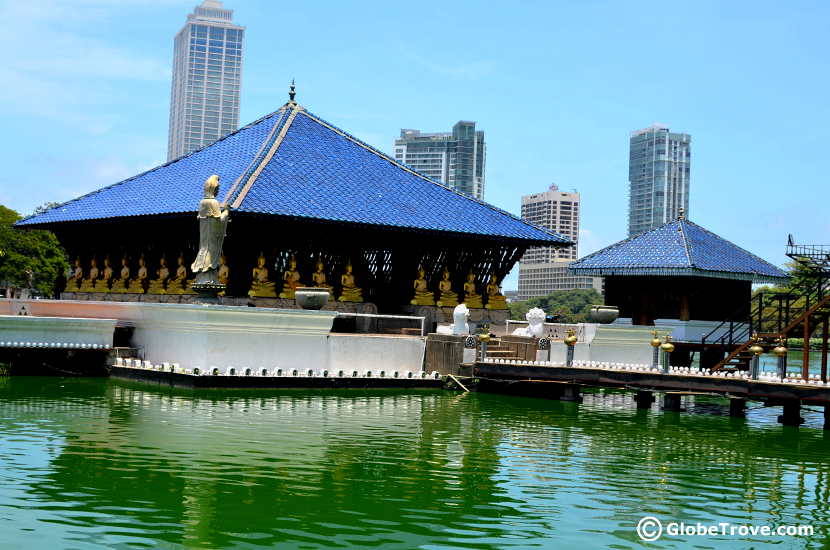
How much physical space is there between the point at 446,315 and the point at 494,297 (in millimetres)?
2333

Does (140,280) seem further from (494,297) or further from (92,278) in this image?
(494,297)

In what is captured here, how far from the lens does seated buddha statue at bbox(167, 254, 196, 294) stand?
3416 centimetres

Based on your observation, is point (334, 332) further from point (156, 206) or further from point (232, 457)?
point (232, 457)

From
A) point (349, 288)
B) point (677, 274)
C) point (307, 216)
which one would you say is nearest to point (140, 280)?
point (349, 288)

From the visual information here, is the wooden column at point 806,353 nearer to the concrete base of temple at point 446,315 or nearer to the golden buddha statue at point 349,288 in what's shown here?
the concrete base of temple at point 446,315

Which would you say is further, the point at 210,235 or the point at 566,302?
the point at 566,302

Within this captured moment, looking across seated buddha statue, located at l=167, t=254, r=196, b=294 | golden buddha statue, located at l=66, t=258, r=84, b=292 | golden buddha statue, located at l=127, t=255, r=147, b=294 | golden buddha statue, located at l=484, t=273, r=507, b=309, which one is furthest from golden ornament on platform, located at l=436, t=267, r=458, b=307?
golden buddha statue, located at l=66, t=258, r=84, b=292

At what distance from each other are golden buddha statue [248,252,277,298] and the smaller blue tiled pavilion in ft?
41.5

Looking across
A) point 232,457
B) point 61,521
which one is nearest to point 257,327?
point 232,457

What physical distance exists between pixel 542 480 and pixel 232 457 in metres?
4.85

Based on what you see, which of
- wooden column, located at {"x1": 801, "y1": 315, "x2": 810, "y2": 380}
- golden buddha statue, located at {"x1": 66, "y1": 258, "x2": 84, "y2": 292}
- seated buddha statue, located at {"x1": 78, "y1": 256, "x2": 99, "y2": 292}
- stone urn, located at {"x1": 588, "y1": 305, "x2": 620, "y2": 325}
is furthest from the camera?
golden buddha statue, located at {"x1": 66, "y1": 258, "x2": 84, "y2": 292}

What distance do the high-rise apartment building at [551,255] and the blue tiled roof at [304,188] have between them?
6981 centimetres

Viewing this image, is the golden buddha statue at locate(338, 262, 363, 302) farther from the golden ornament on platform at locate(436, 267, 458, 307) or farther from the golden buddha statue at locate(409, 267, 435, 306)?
the golden ornament on platform at locate(436, 267, 458, 307)

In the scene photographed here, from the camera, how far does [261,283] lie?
109 feet
